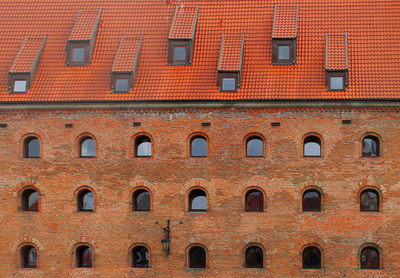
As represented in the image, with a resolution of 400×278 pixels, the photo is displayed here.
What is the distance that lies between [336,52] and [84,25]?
11.7 metres

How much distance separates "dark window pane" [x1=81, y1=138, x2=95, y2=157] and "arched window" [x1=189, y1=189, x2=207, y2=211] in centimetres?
480

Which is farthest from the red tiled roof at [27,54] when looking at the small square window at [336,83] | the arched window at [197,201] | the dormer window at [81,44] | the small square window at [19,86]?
the small square window at [336,83]

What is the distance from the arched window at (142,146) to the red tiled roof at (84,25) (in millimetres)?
5498

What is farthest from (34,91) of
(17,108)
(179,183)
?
(179,183)

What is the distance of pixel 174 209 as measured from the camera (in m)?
28.7

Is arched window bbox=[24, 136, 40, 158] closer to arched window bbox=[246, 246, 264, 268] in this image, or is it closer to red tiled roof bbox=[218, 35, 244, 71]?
red tiled roof bbox=[218, 35, 244, 71]

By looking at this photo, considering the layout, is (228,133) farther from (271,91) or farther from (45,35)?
(45,35)

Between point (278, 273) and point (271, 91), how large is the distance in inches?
302

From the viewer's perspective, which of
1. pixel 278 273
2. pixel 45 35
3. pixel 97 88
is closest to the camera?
pixel 278 273

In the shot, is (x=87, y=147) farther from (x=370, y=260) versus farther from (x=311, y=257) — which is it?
(x=370, y=260)

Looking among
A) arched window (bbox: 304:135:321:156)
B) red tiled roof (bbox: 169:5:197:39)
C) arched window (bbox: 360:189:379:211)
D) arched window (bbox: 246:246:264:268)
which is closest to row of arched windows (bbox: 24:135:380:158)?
arched window (bbox: 304:135:321:156)

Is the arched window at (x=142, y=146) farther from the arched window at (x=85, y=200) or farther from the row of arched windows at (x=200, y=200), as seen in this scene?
the arched window at (x=85, y=200)

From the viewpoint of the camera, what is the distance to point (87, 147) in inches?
1172

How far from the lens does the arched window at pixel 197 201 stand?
29.0m
